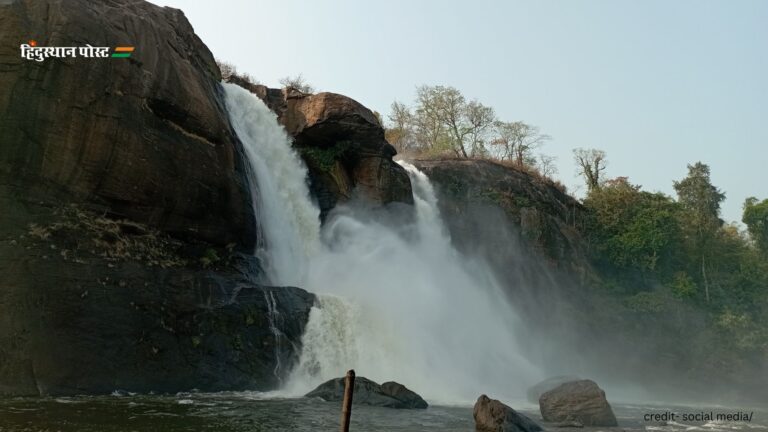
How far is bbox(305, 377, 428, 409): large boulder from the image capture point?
613 inches

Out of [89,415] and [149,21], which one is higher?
[149,21]

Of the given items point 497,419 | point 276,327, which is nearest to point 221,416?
point 497,419

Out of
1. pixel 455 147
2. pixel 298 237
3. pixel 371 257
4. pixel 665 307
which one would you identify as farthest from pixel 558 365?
pixel 455 147

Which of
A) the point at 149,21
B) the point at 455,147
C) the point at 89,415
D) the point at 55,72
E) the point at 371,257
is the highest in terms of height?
the point at 455,147

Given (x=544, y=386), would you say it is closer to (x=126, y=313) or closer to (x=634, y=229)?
→ (x=126, y=313)

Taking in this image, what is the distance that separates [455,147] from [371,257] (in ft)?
84.2

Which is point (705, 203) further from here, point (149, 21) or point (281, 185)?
point (149, 21)

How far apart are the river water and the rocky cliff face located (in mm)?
1227

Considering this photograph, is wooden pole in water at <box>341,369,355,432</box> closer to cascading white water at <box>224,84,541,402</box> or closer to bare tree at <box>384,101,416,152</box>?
cascading white water at <box>224,84,541,402</box>

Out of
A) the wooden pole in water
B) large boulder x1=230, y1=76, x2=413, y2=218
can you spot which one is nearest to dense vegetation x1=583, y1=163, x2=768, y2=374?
large boulder x1=230, y1=76, x2=413, y2=218

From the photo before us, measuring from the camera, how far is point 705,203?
2026 inches

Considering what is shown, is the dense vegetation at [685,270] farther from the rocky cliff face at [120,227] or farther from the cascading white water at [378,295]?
the rocky cliff face at [120,227]

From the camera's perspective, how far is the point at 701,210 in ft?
159

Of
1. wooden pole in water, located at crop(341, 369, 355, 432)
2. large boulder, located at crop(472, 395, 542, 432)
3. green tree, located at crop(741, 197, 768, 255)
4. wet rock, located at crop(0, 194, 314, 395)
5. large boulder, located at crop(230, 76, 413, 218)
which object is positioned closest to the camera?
wooden pole in water, located at crop(341, 369, 355, 432)
